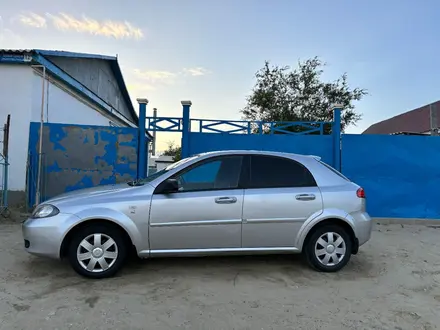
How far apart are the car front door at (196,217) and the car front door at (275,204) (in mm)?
159

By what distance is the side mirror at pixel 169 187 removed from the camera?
4477mm

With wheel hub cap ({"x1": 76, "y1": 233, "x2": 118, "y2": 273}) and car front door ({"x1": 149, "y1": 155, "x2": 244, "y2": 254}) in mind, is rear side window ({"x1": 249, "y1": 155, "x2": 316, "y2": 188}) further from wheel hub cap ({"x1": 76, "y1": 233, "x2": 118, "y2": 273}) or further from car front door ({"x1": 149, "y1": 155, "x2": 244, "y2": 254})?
wheel hub cap ({"x1": 76, "y1": 233, "x2": 118, "y2": 273})

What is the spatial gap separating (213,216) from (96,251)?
4.79 ft

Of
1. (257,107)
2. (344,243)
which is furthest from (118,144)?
(257,107)

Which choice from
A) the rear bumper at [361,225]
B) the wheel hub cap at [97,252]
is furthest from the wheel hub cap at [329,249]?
the wheel hub cap at [97,252]

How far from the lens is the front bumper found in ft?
14.0

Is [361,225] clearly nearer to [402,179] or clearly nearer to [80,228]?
[80,228]

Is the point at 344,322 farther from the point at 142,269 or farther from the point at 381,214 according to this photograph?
the point at 381,214

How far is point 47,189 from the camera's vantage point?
8.49 meters

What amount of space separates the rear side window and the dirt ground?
1.17 m

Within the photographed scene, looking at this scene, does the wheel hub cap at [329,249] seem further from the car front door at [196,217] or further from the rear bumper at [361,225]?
the car front door at [196,217]

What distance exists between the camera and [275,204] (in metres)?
4.68

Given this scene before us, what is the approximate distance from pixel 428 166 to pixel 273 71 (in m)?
10.9

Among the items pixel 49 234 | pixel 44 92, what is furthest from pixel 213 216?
pixel 44 92
